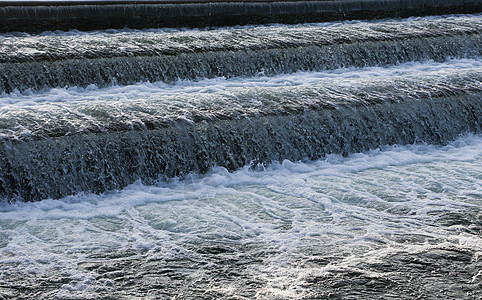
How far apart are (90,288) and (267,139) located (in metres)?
2.62

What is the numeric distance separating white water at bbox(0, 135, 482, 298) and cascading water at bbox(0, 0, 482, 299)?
2 centimetres

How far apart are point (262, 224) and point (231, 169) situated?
1.13m

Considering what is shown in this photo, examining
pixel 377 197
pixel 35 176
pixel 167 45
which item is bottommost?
pixel 377 197

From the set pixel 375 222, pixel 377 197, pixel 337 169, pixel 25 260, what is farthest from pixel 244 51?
pixel 25 260

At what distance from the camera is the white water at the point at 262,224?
3.71 metres

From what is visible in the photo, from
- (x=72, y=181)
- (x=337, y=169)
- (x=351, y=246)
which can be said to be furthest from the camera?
(x=337, y=169)

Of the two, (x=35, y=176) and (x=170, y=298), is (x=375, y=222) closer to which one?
(x=170, y=298)

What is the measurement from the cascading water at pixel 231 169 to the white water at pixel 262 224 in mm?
16

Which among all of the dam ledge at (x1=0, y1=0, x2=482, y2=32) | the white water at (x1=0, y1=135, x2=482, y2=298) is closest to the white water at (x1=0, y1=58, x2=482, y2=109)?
the white water at (x1=0, y1=135, x2=482, y2=298)

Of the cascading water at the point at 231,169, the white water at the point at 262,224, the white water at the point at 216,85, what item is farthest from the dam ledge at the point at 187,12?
the white water at the point at 262,224

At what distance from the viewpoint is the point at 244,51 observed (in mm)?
7863

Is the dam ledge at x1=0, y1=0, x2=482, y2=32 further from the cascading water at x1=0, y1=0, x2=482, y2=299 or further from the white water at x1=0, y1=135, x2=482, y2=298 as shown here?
the white water at x1=0, y1=135, x2=482, y2=298

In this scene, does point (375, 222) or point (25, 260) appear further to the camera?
point (375, 222)

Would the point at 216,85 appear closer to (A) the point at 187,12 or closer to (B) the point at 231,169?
(B) the point at 231,169
